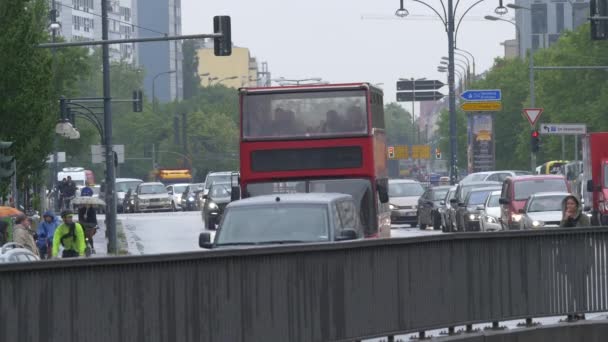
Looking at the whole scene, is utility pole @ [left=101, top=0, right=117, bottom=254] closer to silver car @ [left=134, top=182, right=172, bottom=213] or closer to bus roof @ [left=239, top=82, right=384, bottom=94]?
bus roof @ [left=239, top=82, right=384, bottom=94]

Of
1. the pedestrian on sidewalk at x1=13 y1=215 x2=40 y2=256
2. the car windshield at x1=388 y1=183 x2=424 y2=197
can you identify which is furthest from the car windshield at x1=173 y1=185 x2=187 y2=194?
the pedestrian on sidewalk at x1=13 y1=215 x2=40 y2=256

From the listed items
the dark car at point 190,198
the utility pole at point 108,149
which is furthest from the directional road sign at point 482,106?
the utility pole at point 108,149

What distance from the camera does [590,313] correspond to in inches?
648

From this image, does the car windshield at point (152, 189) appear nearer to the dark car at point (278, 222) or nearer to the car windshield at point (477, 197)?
the car windshield at point (477, 197)

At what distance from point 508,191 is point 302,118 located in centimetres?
1294

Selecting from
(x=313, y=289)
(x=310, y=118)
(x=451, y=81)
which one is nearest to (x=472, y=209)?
(x=310, y=118)

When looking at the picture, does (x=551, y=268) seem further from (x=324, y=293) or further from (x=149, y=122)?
(x=149, y=122)

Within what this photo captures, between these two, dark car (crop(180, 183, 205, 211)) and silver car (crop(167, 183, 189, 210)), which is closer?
dark car (crop(180, 183, 205, 211))

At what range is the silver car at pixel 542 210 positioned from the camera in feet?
113

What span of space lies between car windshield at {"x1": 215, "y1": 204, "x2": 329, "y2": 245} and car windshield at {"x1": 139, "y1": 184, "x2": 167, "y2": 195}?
63.2 meters

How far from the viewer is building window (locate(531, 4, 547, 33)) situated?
6211 inches

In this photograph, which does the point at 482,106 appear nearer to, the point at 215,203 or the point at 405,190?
the point at 405,190

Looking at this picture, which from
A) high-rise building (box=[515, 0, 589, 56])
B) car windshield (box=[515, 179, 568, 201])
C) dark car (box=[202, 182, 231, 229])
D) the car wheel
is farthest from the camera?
high-rise building (box=[515, 0, 589, 56])

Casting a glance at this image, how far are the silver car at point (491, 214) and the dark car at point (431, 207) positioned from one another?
806 cm
